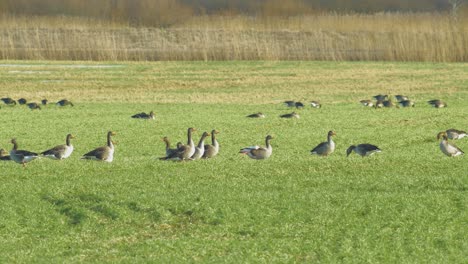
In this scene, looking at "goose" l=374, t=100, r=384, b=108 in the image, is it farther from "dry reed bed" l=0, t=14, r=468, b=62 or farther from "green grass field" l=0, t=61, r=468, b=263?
"dry reed bed" l=0, t=14, r=468, b=62

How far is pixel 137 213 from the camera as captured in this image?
17.0 meters

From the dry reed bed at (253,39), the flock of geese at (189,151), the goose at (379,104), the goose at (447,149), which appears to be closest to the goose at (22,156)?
the flock of geese at (189,151)

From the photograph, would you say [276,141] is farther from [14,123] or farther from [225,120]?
[14,123]

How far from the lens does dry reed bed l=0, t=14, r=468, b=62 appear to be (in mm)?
61469

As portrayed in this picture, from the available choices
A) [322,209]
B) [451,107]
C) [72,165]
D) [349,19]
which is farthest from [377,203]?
[349,19]

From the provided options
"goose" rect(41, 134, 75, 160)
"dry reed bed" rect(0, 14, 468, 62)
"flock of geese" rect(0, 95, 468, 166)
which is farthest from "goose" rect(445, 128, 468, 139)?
"dry reed bed" rect(0, 14, 468, 62)

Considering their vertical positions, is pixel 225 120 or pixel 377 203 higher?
pixel 377 203

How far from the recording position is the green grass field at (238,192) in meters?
15.0

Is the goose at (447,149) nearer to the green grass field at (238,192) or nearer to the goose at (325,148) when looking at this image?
the green grass field at (238,192)

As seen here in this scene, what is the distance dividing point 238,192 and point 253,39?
47.4 meters

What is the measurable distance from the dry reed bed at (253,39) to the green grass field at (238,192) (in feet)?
80.0

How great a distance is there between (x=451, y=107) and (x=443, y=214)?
69.3ft

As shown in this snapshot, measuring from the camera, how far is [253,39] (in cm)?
6544

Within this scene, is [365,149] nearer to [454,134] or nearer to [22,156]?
[454,134]
